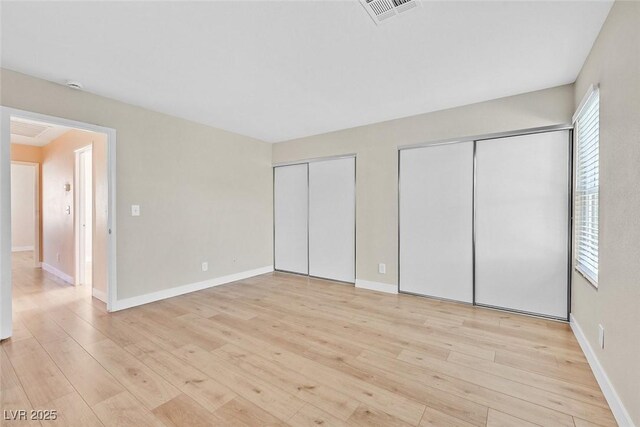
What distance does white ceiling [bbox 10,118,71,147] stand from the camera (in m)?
4.17

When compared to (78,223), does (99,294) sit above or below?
below

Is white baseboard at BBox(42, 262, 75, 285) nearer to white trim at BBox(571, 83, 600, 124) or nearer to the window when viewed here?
the window

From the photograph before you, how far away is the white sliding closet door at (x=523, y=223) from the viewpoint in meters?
2.92

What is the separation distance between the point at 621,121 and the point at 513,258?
190cm

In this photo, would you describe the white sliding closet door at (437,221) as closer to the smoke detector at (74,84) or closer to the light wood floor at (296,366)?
the light wood floor at (296,366)

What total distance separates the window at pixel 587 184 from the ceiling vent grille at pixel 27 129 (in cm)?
655

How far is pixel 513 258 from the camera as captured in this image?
10.3 ft

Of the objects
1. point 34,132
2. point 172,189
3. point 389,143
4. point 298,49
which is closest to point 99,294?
point 172,189

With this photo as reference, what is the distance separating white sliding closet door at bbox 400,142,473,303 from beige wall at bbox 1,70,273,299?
8.52 ft

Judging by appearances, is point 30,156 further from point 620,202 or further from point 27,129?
point 620,202

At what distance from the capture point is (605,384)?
176cm

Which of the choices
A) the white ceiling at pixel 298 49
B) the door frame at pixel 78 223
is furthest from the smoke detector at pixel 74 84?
the door frame at pixel 78 223

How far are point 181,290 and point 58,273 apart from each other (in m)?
2.75

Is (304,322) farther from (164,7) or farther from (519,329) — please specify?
(164,7)
